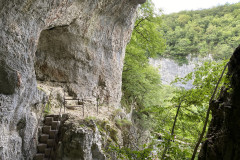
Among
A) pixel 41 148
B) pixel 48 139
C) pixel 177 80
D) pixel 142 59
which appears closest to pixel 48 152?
pixel 41 148

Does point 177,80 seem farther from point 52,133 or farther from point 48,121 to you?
point 48,121

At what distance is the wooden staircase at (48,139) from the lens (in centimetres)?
594

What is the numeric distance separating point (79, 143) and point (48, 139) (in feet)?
4.30

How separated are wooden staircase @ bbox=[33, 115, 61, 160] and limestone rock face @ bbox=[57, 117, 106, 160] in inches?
14.5

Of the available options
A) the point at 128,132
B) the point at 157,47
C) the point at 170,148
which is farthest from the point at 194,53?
the point at 170,148

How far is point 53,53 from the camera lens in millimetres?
9953

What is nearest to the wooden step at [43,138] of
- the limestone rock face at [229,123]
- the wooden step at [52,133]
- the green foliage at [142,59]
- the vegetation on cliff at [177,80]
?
the wooden step at [52,133]

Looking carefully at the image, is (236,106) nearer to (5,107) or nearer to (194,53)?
(5,107)

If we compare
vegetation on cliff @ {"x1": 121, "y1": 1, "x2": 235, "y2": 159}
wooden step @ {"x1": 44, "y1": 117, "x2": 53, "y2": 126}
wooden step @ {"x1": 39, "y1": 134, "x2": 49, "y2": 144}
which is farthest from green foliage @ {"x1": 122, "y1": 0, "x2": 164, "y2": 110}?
wooden step @ {"x1": 39, "y1": 134, "x2": 49, "y2": 144}

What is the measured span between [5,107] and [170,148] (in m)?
4.31

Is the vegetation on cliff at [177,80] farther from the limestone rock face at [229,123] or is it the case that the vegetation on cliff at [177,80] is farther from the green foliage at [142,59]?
the limestone rock face at [229,123]

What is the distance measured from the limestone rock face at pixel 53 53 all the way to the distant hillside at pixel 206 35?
30.2 m

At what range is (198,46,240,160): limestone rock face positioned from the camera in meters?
3.67

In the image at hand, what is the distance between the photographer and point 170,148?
4.74 meters
